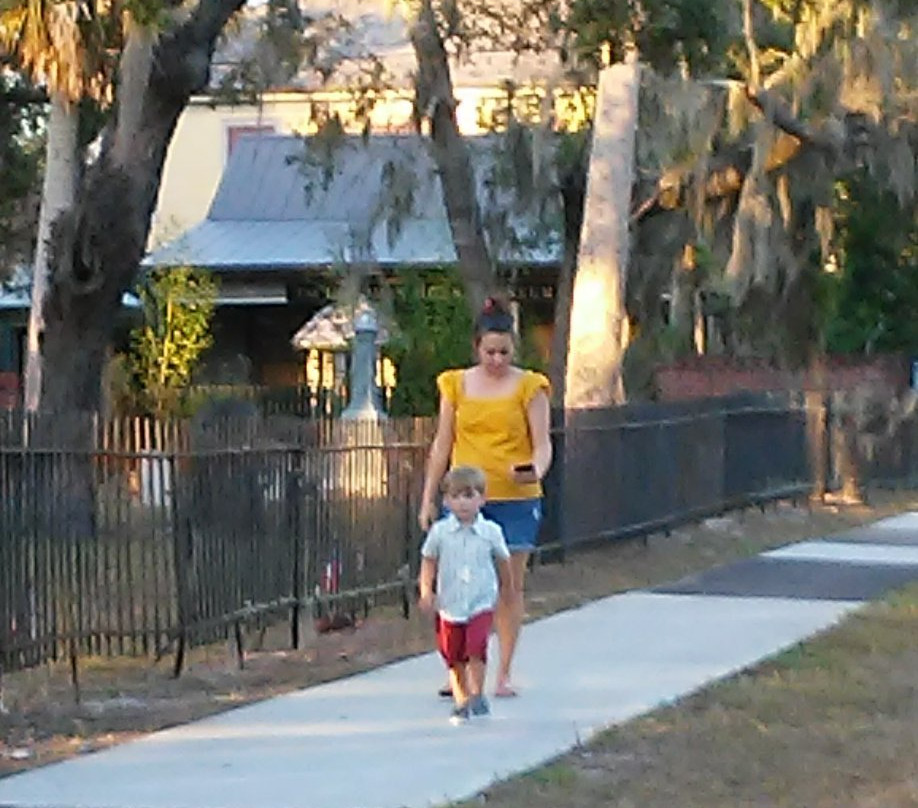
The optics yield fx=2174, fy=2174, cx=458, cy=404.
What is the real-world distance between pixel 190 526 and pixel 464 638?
6.70 ft

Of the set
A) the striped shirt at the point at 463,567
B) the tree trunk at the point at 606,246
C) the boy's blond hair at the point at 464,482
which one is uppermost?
the tree trunk at the point at 606,246

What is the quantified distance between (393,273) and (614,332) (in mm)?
14441

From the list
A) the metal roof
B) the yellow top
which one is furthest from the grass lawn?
the metal roof

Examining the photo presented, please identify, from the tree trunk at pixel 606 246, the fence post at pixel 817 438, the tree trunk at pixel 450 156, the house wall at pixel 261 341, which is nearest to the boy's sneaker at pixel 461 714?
the tree trunk at pixel 606 246

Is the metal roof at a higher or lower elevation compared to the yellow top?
higher

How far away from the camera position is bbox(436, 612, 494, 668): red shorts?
9.41 metres

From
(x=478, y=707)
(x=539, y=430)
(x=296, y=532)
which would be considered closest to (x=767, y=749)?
(x=478, y=707)

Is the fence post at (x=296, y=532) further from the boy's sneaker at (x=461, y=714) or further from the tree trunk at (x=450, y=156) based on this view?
the tree trunk at (x=450, y=156)

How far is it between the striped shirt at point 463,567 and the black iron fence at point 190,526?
1.76 m

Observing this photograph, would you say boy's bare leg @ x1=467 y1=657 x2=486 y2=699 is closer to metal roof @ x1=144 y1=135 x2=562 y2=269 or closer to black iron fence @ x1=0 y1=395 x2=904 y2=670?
black iron fence @ x1=0 y1=395 x2=904 y2=670

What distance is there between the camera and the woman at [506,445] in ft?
33.1

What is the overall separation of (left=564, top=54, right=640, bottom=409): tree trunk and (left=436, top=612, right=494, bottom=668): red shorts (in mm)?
9882

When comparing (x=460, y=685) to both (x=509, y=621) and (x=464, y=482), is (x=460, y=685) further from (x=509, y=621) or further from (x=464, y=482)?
(x=464, y=482)

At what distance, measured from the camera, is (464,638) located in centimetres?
941
